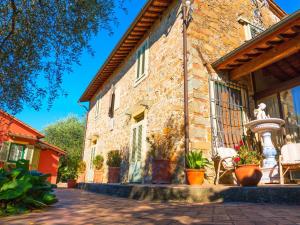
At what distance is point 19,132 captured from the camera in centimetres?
1369

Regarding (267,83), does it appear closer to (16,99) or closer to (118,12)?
(118,12)

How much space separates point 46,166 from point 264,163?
1341 centimetres

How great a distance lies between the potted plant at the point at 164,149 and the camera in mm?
5176

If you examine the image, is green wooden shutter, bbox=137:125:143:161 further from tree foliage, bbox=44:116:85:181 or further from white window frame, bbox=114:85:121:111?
tree foliage, bbox=44:116:85:181

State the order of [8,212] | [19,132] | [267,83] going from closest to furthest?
[8,212]
[267,83]
[19,132]

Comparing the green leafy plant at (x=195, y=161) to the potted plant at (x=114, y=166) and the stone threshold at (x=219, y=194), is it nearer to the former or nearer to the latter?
the stone threshold at (x=219, y=194)

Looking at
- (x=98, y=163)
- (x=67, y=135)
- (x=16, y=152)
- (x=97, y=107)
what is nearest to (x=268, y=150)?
(x=98, y=163)

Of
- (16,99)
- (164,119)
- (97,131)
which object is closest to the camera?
(16,99)

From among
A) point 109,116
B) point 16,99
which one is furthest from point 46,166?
point 16,99

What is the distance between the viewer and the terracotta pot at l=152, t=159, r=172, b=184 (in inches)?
203

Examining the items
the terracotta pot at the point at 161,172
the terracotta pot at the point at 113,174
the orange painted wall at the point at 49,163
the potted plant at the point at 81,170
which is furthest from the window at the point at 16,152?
the terracotta pot at the point at 161,172

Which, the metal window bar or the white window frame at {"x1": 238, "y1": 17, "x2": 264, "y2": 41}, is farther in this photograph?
the white window frame at {"x1": 238, "y1": 17, "x2": 264, "y2": 41}

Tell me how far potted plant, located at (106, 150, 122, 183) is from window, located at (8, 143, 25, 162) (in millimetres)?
7580

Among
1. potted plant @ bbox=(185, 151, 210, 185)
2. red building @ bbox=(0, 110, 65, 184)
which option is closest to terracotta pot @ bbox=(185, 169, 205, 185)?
potted plant @ bbox=(185, 151, 210, 185)
